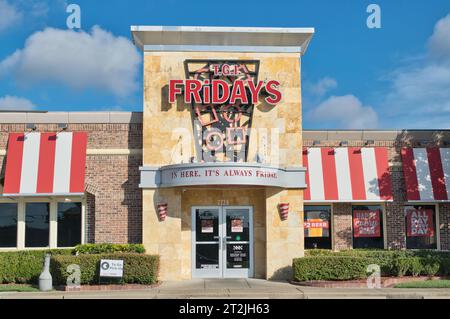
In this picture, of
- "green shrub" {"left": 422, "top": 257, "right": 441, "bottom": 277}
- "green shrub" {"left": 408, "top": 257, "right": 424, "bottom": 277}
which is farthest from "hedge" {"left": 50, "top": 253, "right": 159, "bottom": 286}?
"green shrub" {"left": 422, "top": 257, "right": 441, "bottom": 277}

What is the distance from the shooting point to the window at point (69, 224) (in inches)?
810

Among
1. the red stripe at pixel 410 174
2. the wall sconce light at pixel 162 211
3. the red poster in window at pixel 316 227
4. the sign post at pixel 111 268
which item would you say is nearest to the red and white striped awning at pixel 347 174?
the red stripe at pixel 410 174

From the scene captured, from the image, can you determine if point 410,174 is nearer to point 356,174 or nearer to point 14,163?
point 356,174

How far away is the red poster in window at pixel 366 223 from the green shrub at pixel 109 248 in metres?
7.87

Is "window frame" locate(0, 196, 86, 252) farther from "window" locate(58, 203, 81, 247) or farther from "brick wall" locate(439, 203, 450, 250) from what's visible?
"brick wall" locate(439, 203, 450, 250)

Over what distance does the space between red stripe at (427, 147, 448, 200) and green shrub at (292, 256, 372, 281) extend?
4.93 metres

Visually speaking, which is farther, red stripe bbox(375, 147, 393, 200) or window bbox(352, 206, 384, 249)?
window bbox(352, 206, 384, 249)

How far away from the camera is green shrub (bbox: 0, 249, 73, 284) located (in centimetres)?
1931

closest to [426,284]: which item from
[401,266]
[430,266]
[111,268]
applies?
[401,266]

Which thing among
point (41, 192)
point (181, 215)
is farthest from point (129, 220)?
point (41, 192)

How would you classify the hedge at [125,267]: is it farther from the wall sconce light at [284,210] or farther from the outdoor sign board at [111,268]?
the wall sconce light at [284,210]

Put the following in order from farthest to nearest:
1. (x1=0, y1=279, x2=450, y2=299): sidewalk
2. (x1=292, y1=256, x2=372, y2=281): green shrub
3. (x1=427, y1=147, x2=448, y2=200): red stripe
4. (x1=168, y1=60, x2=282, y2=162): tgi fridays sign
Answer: (x1=427, y1=147, x2=448, y2=200): red stripe → (x1=168, y1=60, x2=282, y2=162): tgi fridays sign → (x1=292, y1=256, x2=372, y2=281): green shrub → (x1=0, y1=279, x2=450, y2=299): sidewalk

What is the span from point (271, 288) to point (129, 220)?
18.5 ft

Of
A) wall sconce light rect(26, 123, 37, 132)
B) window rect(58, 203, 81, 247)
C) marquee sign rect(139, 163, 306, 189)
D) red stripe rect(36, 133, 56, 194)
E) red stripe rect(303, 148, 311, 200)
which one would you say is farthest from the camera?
red stripe rect(303, 148, 311, 200)
